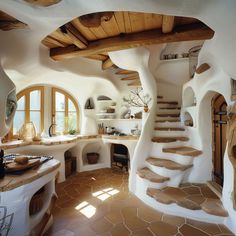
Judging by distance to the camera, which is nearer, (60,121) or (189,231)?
(189,231)

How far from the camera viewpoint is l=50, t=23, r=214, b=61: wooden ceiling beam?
185 centimetres

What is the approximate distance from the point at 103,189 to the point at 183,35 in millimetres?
2851

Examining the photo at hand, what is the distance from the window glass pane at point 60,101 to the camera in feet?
13.2

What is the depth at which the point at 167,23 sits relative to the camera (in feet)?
5.58

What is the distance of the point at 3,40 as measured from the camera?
1659 mm

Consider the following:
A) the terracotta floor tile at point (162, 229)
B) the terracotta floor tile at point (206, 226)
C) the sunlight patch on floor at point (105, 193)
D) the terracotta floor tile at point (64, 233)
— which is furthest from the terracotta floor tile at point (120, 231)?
the terracotta floor tile at point (206, 226)

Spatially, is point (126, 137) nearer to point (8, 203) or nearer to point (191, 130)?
point (191, 130)

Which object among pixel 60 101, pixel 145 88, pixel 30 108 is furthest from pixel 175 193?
pixel 30 108

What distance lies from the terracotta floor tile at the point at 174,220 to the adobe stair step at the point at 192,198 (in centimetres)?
18

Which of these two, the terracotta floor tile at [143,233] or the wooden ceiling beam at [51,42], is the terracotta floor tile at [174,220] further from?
the wooden ceiling beam at [51,42]

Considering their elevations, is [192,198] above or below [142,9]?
below

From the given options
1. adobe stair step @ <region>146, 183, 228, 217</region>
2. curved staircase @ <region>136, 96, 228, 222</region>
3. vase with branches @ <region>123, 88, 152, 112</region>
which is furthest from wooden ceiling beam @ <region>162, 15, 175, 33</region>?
adobe stair step @ <region>146, 183, 228, 217</region>

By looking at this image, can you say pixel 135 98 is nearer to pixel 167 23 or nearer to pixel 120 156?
pixel 120 156

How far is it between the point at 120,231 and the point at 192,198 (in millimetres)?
1088
